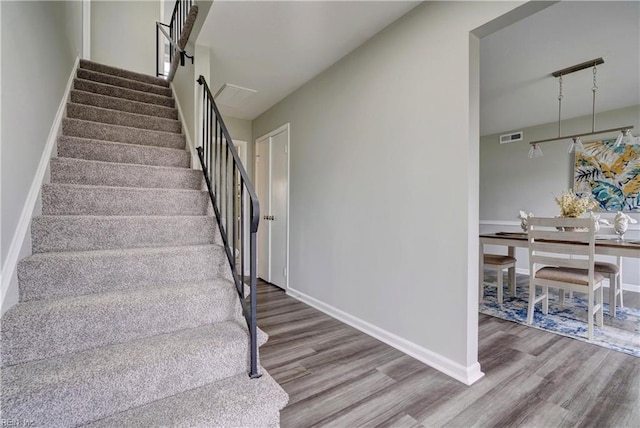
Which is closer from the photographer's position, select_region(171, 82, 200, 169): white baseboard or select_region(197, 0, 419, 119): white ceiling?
select_region(197, 0, 419, 119): white ceiling

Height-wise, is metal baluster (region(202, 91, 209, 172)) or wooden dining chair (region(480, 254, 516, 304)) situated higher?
metal baluster (region(202, 91, 209, 172))

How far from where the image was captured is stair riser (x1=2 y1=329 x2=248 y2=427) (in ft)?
3.44

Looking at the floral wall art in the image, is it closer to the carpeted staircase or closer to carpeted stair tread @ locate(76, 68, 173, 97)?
the carpeted staircase

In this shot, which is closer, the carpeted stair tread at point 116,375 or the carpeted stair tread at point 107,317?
the carpeted stair tread at point 116,375

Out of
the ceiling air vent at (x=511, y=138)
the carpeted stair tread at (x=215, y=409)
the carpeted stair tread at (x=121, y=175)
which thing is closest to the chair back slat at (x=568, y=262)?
the carpeted stair tread at (x=215, y=409)

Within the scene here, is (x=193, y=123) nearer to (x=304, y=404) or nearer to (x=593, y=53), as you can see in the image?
(x=304, y=404)

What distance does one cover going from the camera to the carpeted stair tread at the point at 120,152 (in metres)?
2.26

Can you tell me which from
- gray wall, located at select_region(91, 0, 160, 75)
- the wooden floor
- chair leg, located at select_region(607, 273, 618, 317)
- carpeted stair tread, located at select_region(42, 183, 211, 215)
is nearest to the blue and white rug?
chair leg, located at select_region(607, 273, 618, 317)

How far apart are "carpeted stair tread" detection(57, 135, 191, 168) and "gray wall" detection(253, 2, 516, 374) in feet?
4.59

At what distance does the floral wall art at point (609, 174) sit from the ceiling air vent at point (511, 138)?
91cm

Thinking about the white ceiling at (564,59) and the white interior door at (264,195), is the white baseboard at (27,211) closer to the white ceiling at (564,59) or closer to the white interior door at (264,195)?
the white interior door at (264,195)

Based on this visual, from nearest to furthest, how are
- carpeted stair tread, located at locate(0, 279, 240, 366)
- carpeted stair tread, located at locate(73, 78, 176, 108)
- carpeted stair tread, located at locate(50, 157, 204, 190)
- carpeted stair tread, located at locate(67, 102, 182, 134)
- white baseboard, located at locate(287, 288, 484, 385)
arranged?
carpeted stair tread, located at locate(0, 279, 240, 366) < white baseboard, located at locate(287, 288, 484, 385) < carpeted stair tread, located at locate(50, 157, 204, 190) < carpeted stair tread, located at locate(67, 102, 182, 134) < carpeted stair tread, located at locate(73, 78, 176, 108)

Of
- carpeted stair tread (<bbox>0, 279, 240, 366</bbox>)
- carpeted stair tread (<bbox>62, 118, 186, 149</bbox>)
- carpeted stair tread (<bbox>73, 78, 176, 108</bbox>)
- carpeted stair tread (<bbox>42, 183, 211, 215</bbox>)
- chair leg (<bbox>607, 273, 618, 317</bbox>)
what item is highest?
carpeted stair tread (<bbox>73, 78, 176, 108</bbox>)

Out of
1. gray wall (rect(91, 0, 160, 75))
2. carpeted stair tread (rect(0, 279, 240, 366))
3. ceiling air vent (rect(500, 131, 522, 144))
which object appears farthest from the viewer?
ceiling air vent (rect(500, 131, 522, 144))
